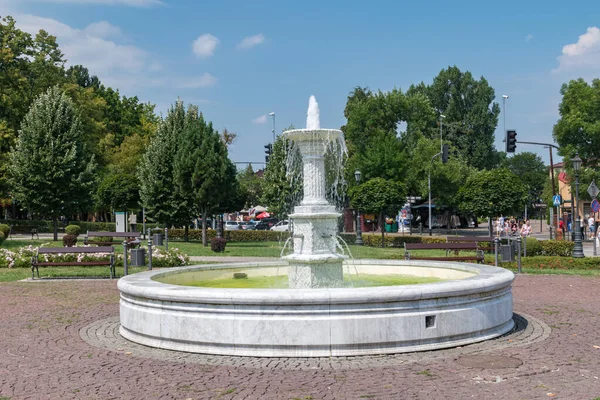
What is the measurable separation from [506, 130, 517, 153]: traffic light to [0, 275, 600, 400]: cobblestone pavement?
911 inches

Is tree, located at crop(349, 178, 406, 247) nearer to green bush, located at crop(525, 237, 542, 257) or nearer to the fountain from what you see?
green bush, located at crop(525, 237, 542, 257)

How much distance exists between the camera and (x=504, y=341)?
27.3 ft

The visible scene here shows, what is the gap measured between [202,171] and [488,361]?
87.2 ft

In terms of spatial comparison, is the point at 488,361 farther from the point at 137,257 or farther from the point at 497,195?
the point at 497,195

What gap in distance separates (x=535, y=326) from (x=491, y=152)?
2553 inches

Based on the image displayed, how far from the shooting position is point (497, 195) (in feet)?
101

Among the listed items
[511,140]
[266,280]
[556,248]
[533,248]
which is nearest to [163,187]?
[511,140]

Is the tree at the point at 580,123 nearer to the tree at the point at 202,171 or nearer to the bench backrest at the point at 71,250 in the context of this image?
the tree at the point at 202,171

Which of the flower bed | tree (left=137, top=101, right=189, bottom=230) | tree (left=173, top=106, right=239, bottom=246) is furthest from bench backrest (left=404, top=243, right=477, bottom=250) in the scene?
tree (left=137, top=101, right=189, bottom=230)

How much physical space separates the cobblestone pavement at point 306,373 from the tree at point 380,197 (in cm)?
2415

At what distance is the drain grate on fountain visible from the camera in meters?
6.93

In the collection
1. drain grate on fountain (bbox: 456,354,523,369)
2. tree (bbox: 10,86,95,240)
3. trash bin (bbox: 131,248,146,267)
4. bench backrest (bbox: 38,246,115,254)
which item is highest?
tree (bbox: 10,86,95,240)

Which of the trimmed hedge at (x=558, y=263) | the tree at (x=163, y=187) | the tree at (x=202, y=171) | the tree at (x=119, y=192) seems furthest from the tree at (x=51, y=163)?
the trimmed hedge at (x=558, y=263)

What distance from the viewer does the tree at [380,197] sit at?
111ft
